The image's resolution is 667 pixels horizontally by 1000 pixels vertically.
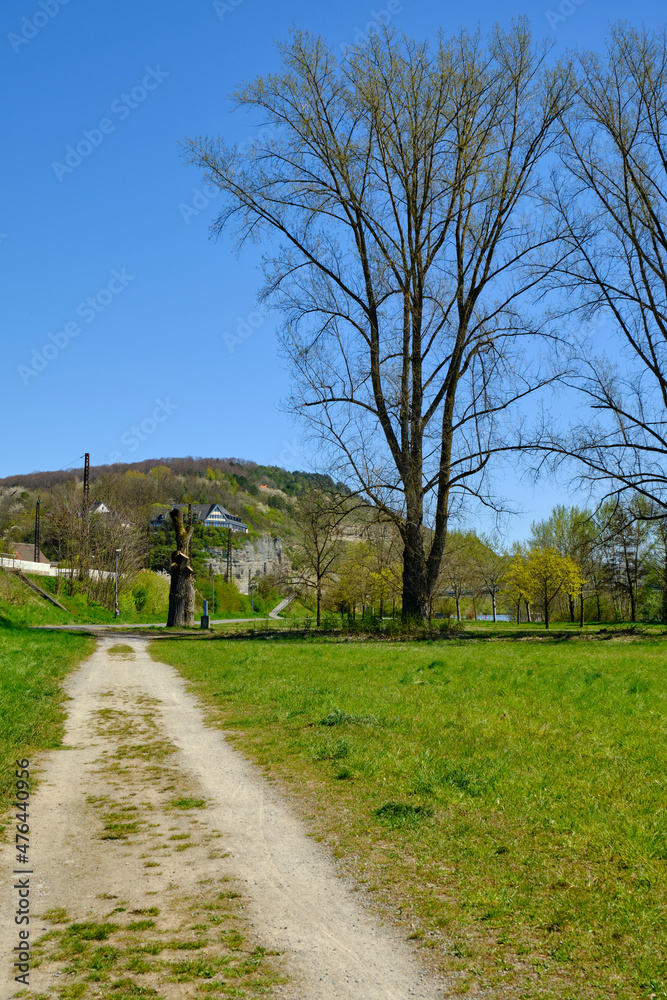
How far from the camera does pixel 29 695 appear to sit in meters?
10.7

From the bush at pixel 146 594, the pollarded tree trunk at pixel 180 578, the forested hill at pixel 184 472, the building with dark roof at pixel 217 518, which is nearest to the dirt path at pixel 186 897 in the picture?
the pollarded tree trunk at pixel 180 578

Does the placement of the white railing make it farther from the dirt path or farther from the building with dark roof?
the building with dark roof

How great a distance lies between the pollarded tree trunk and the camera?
33.2 meters

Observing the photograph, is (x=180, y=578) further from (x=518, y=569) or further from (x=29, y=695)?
(x=518, y=569)

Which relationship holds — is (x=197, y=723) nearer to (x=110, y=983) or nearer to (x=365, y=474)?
(x=110, y=983)

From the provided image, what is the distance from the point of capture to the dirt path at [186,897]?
3371 millimetres

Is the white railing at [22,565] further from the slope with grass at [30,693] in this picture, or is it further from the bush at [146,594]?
the slope with grass at [30,693]

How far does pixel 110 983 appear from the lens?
3.32 meters

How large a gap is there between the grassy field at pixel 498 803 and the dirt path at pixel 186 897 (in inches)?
12.5

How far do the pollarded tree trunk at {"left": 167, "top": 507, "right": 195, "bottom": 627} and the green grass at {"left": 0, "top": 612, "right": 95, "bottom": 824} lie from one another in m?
13.6

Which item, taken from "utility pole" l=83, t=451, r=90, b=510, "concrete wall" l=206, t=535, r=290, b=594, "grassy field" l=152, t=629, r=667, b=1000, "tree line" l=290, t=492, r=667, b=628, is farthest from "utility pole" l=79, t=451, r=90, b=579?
"concrete wall" l=206, t=535, r=290, b=594

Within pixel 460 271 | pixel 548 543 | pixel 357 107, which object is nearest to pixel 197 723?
pixel 460 271

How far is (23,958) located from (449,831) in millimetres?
2981

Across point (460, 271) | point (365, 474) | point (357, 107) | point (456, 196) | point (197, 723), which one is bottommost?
point (197, 723)
